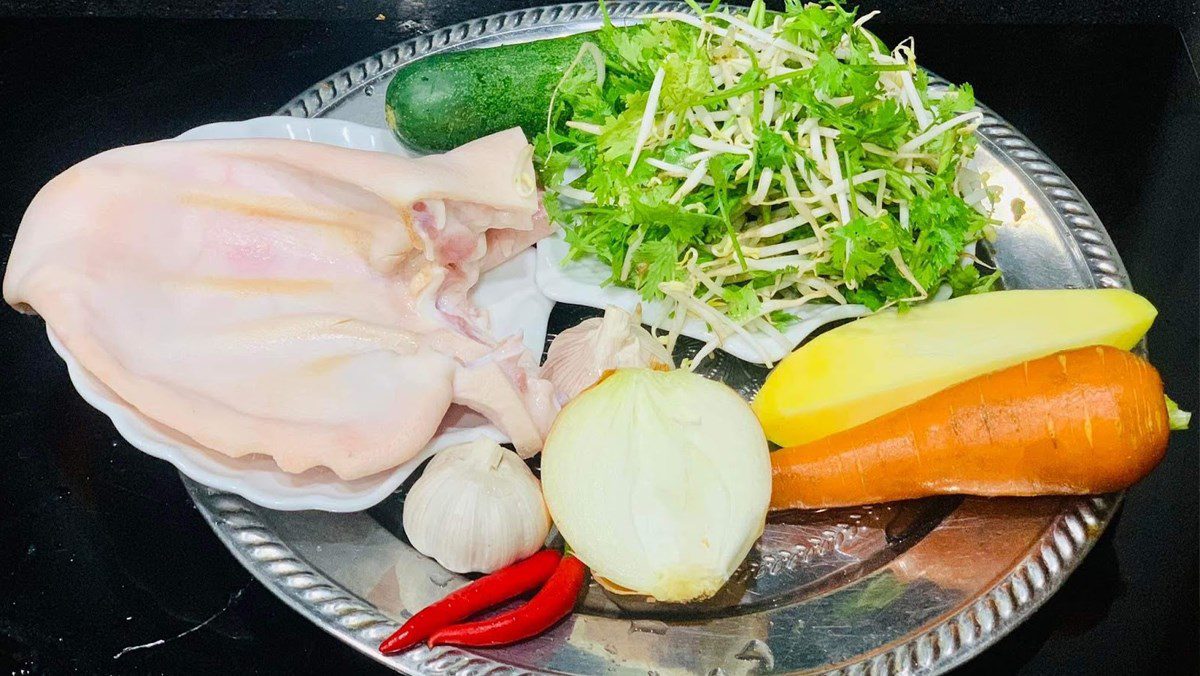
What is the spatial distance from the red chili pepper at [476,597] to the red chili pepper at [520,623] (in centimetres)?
2

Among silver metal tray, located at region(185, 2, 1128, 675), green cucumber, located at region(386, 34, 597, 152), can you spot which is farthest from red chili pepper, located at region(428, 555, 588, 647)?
green cucumber, located at region(386, 34, 597, 152)

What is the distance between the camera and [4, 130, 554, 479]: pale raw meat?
145 cm

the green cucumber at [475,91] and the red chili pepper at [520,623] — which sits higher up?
the green cucumber at [475,91]

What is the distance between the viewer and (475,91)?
1911 mm

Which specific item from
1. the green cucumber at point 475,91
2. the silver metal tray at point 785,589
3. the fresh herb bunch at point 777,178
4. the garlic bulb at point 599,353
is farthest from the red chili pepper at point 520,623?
the green cucumber at point 475,91

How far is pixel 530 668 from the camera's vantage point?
1312 millimetres

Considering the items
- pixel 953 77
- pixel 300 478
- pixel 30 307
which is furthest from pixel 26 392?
pixel 953 77

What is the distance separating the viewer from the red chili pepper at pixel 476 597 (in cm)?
133

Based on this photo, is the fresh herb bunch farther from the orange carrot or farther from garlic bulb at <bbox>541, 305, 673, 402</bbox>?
the orange carrot

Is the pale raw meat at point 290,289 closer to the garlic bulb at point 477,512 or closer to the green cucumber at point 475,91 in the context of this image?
the garlic bulb at point 477,512

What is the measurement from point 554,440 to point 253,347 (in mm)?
460

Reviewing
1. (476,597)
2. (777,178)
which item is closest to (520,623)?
(476,597)

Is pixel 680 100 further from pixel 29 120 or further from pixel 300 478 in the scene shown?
pixel 29 120

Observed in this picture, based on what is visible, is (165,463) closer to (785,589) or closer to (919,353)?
(785,589)
